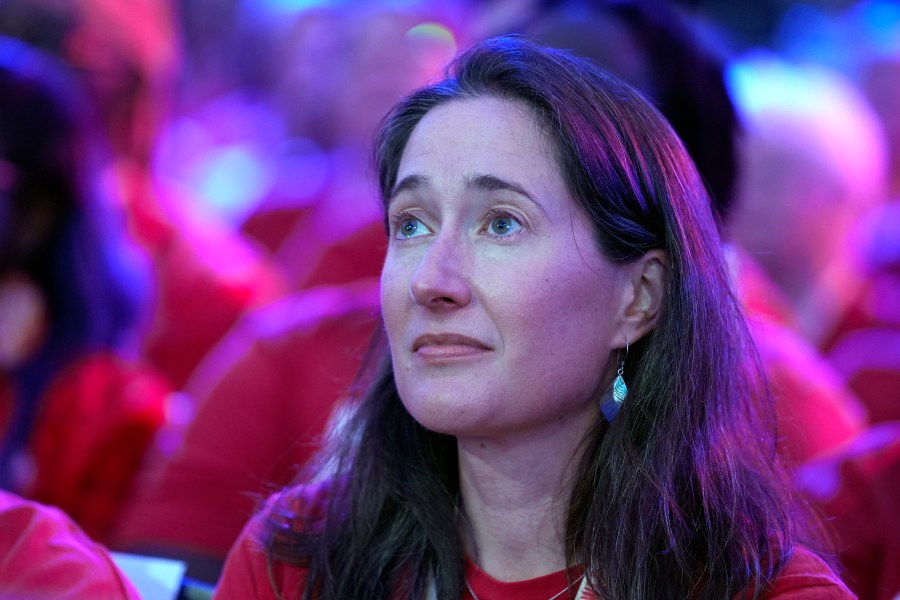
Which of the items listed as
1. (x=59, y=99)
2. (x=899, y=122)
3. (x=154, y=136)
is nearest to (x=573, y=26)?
(x=59, y=99)

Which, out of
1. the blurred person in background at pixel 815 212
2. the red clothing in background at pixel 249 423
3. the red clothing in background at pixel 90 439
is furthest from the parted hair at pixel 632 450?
the blurred person in background at pixel 815 212

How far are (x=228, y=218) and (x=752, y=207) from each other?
118 inches

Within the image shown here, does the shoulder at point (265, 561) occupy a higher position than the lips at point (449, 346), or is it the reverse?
the lips at point (449, 346)

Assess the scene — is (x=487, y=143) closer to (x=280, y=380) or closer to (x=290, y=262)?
(x=280, y=380)

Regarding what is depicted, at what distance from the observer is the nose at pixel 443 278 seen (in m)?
1.63

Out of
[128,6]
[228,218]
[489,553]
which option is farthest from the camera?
[228,218]

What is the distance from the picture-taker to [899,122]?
Result: 4.74 meters

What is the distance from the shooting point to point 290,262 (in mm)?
4449

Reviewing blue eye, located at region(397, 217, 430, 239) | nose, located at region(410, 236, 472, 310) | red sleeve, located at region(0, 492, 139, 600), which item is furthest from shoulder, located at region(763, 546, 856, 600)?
red sleeve, located at region(0, 492, 139, 600)

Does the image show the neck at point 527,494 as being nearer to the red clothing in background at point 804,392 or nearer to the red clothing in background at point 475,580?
the red clothing in background at point 475,580

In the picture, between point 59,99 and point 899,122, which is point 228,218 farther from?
point 899,122

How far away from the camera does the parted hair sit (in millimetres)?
1641

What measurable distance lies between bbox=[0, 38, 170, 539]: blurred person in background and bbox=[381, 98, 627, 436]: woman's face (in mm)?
1384

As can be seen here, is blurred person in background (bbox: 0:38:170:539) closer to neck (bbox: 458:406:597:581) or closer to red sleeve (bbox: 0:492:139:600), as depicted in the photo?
red sleeve (bbox: 0:492:139:600)
